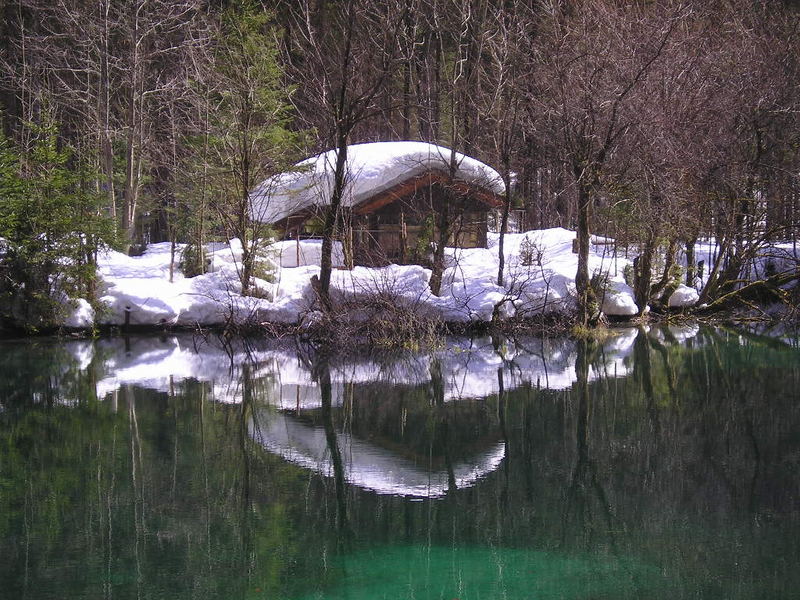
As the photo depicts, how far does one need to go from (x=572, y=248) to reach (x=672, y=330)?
22.3 ft

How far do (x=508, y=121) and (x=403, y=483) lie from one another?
60.3ft

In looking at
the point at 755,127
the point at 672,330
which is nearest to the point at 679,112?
the point at 755,127

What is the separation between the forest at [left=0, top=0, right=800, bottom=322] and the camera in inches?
851

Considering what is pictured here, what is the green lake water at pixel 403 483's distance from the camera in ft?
21.3

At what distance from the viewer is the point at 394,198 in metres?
29.9

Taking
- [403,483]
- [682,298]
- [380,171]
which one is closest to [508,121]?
[380,171]

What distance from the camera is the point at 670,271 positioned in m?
25.3

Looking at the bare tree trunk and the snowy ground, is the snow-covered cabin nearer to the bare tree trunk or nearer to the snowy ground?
the snowy ground

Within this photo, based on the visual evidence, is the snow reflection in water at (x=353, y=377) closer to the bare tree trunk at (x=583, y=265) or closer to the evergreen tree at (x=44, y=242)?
the bare tree trunk at (x=583, y=265)

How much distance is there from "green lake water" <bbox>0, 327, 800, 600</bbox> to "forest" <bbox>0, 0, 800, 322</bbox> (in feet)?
21.0

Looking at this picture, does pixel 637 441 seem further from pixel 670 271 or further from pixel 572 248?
pixel 572 248

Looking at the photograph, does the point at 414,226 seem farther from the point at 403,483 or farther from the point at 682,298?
the point at 403,483

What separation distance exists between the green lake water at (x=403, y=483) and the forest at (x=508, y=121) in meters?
6.39

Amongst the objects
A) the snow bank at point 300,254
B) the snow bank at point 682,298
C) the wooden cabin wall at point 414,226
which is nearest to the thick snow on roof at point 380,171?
the wooden cabin wall at point 414,226
